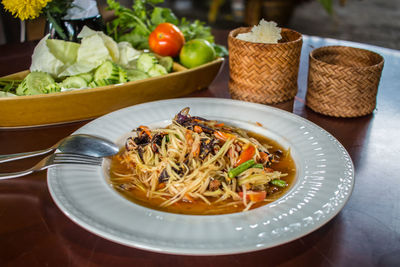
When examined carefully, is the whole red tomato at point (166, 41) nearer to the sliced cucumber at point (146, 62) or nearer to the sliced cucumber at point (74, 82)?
the sliced cucumber at point (146, 62)

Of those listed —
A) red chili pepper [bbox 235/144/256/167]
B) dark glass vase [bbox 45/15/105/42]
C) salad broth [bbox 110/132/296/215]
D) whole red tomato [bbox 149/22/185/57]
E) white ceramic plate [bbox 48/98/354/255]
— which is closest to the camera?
white ceramic plate [bbox 48/98/354/255]

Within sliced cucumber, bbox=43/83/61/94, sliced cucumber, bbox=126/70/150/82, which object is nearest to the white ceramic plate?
sliced cucumber, bbox=43/83/61/94

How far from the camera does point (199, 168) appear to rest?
1696mm

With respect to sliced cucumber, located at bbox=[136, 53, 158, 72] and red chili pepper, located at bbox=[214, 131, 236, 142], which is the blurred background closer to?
sliced cucumber, located at bbox=[136, 53, 158, 72]

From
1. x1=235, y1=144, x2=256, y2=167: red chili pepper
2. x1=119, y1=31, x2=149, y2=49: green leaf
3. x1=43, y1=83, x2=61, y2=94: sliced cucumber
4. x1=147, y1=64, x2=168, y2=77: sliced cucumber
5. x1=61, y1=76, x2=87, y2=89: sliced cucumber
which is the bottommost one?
x1=235, y1=144, x2=256, y2=167: red chili pepper

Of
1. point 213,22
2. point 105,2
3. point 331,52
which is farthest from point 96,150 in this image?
point 213,22

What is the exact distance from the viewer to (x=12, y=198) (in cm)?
157

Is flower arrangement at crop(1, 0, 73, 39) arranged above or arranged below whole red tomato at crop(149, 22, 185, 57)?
above

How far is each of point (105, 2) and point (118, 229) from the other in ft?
7.88

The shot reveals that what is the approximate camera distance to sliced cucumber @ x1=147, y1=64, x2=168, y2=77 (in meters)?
2.45

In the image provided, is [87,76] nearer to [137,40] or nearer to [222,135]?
[137,40]

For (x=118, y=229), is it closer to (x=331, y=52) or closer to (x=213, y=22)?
(x=331, y=52)

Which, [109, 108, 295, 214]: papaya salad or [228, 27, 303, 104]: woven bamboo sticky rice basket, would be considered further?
[228, 27, 303, 104]: woven bamboo sticky rice basket

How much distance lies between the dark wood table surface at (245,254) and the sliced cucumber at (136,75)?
0.55m
